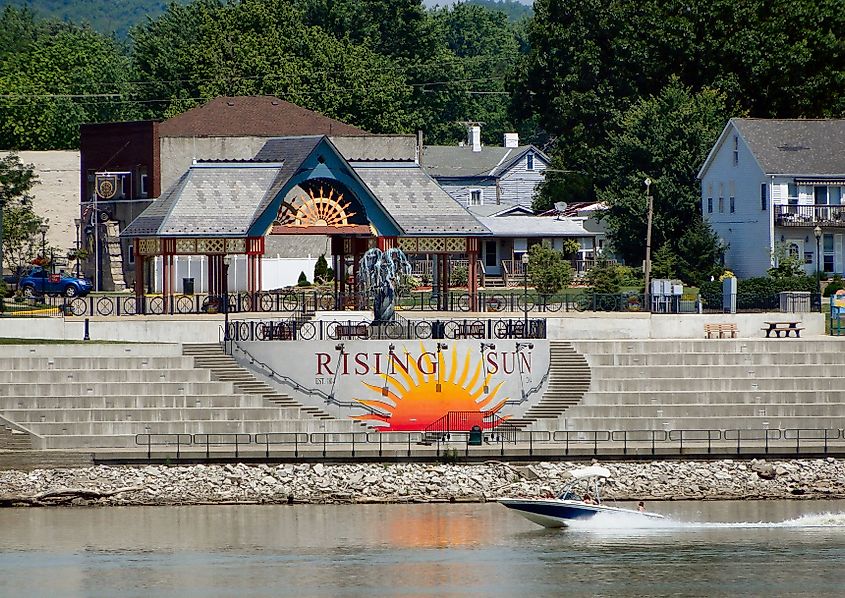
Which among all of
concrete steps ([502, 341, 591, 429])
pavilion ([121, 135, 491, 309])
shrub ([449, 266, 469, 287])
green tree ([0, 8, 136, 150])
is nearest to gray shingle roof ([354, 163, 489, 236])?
pavilion ([121, 135, 491, 309])

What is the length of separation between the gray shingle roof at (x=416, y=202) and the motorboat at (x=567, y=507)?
2014 cm

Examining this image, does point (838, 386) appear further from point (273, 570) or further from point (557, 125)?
point (557, 125)

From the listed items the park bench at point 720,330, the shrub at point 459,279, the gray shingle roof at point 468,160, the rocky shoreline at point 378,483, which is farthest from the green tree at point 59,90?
the rocky shoreline at point 378,483

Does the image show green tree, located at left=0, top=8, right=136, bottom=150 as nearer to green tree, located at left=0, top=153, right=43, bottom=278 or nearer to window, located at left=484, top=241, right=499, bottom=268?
green tree, located at left=0, top=153, right=43, bottom=278

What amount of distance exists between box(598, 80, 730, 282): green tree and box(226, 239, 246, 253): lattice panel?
31404mm

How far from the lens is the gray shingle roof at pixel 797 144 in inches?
3794

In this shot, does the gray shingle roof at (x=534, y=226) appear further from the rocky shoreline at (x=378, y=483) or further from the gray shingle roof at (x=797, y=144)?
the rocky shoreline at (x=378, y=483)

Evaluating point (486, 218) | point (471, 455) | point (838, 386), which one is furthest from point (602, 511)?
point (486, 218)

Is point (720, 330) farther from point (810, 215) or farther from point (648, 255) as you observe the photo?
point (810, 215)

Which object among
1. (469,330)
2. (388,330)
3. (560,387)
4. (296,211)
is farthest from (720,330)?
(296,211)

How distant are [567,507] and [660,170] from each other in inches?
1979

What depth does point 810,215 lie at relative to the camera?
312 feet

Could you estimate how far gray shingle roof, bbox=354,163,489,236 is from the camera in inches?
2982

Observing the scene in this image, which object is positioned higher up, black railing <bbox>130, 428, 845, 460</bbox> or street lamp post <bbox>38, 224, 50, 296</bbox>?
street lamp post <bbox>38, 224, 50, 296</bbox>
